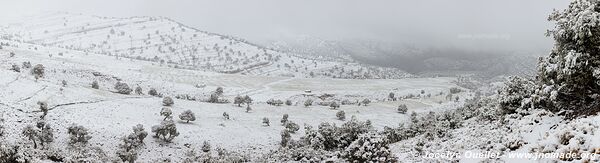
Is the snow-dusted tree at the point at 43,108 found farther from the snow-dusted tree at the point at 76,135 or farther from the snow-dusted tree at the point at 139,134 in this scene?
the snow-dusted tree at the point at 139,134

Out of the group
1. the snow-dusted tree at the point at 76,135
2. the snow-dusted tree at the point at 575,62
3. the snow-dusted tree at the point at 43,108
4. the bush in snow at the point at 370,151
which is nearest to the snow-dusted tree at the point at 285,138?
the snow-dusted tree at the point at 76,135

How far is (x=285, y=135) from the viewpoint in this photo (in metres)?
68.1

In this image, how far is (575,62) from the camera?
22.0 m

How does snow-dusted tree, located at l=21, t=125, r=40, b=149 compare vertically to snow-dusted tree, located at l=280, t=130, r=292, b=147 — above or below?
above

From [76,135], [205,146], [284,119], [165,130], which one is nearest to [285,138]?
[205,146]

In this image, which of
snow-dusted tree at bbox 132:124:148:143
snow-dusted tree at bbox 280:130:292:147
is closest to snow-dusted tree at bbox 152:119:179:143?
snow-dusted tree at bbox 132:124:148:143

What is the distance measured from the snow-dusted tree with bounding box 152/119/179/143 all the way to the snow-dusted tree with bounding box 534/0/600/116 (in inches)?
1888

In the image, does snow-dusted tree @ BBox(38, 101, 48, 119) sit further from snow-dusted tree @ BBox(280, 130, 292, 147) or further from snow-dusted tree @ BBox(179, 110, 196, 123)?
snow-dusted tree @ BBox(280, 130, 292, 147)

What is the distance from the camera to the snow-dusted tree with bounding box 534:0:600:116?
21.4m

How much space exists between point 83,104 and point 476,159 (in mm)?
64431

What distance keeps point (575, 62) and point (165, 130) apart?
167 ft

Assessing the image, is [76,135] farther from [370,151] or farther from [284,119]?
[370,151]

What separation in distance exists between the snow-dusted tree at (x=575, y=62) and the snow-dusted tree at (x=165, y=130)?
47952mm

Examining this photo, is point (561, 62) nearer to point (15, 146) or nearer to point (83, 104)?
point (15, 146)
